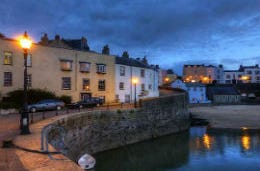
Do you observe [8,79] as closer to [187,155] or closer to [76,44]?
[76,44]

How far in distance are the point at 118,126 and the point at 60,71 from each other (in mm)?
15050

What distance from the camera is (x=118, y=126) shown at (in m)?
28.8

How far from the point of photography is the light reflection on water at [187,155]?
2258 cm

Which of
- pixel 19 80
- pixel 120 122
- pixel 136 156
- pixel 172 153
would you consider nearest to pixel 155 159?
pixel 136 156

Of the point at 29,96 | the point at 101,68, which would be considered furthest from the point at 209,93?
the point at 29,96

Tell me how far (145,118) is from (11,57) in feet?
58.9

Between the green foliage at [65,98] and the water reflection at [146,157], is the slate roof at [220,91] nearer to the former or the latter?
the water reflection at [146,157]

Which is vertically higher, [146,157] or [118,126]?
[118,126]

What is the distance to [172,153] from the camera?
93.0 feet

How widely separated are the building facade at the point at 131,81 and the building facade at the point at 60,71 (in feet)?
5.68

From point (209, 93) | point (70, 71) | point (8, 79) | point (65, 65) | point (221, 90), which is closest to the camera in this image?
point (8, 79)

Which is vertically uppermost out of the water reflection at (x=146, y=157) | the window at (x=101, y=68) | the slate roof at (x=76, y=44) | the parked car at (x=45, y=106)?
the slate roof at (x=76, y=44)

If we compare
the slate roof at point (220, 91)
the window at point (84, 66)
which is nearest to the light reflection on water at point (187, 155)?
the window at point (84, 66)

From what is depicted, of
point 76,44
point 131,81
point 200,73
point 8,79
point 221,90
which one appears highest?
point 200,73
